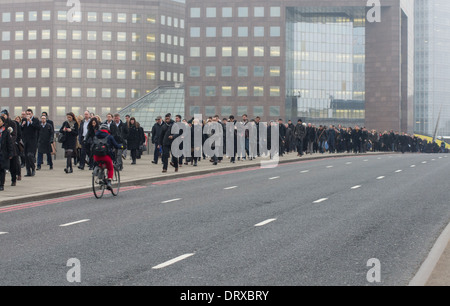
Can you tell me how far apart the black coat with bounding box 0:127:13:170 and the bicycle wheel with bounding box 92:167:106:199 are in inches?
98.4

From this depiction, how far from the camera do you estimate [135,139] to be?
26.6 meters

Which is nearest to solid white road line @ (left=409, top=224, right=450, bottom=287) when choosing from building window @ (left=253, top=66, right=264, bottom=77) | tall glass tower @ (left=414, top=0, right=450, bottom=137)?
building window @ (left=253, top=66, right=264, bottom=77)

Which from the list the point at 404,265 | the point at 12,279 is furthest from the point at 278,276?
the point at 12,279

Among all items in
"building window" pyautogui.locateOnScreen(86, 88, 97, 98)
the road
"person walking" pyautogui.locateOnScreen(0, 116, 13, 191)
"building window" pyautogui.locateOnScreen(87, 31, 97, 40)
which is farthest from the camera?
"building window" pyautogui.locateOnScreen(86, 88, 97, 98)

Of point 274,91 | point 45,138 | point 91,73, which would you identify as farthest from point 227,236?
point 91,73

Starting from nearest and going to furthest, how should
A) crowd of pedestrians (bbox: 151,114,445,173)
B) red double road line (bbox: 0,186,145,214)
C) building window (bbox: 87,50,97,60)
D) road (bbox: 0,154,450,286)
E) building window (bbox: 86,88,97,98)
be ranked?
road (bbox: 0,154,450,286) → red double road line (bbox: 0,186,145,214) → crowd of pedestrians (bbox: 151,114,445,173) → building window (bbox: 87,50,97,60) → building window (bbox: 86,88,97,98)

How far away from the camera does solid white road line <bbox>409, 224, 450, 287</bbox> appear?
618 cm

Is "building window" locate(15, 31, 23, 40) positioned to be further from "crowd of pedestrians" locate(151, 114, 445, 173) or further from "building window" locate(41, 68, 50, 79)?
"crowd of pedestrians" locate(151, 114, 445, 173)

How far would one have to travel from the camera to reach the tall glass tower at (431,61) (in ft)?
522

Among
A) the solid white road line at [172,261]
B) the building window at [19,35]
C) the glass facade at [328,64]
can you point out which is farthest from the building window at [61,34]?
the solid white road line at [172,261]

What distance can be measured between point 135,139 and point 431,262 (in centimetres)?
2049

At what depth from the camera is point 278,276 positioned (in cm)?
682
